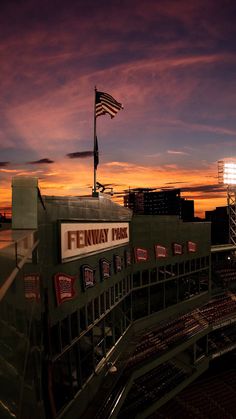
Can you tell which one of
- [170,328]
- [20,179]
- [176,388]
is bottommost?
[176,388]

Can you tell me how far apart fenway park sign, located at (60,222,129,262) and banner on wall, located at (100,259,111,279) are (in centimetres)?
59

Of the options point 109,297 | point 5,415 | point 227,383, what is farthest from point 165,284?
point 5,415

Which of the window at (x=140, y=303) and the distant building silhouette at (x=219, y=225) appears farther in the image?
the distant building silhouette at (x=219, y=225)

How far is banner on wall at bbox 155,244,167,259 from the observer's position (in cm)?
2400

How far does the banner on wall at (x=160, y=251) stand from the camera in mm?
24000

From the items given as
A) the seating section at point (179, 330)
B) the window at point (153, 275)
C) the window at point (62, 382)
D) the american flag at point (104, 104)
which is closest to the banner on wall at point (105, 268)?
the window at point (62, 382)

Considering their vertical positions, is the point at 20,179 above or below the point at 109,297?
above

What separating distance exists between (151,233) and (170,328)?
10.6m

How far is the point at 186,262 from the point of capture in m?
27.6

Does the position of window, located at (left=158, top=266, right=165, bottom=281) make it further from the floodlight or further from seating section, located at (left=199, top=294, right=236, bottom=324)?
the floodlight

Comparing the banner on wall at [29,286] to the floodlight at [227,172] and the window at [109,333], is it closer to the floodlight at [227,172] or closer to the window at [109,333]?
the window at [109,333]

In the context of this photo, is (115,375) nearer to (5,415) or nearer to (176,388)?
(176,388)

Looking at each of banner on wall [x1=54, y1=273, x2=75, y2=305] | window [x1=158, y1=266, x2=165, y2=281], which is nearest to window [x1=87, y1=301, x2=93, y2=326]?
banner on wall [x1=54, y1=273, x2=75, y2=305]

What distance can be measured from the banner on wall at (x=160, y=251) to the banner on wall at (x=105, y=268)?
26.7 feet
